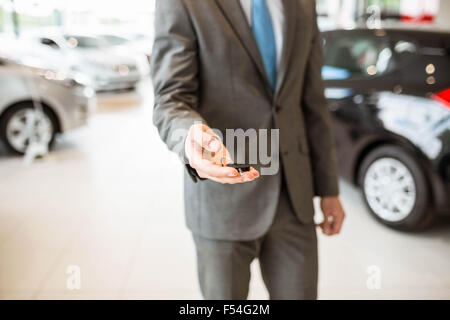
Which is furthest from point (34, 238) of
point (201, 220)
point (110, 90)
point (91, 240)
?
point (110, 90)

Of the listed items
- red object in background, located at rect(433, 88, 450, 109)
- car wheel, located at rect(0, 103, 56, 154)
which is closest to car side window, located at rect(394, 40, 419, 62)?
red object in background, located at rect(433, 88, 450, 109)

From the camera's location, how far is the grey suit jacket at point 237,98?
0.92 m

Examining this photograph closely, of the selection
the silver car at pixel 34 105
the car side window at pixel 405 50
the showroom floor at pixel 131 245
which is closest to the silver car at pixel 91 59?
the silver car at pixel 34 105

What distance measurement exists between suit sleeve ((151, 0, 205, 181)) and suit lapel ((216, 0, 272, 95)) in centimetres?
8

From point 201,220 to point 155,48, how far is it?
418 millimetres

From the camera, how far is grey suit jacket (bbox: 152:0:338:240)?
915 mm

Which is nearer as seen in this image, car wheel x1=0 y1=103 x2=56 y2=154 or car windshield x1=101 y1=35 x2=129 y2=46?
car wheel x1=0 y1=103 x2=56 y2=154

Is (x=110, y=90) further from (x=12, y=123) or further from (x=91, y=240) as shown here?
(x=91, y=240)

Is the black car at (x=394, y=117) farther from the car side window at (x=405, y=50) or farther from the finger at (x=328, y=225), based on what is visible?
the finger at (x=328, y=225)

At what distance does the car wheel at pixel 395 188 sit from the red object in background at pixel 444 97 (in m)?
0.38

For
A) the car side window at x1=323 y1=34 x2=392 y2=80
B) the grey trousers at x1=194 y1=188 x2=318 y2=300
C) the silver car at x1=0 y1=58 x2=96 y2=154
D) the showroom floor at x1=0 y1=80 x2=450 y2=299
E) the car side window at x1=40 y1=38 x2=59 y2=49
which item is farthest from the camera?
the car side window at x1=40 y1=38 x2=59 y2=49

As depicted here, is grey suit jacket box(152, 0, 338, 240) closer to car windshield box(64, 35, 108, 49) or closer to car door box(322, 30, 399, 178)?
car door box(322, 30, 399, 178)

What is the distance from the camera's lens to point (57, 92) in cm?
450

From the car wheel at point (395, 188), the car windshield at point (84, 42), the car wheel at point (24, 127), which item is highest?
the car windshield at point (84, 42)
